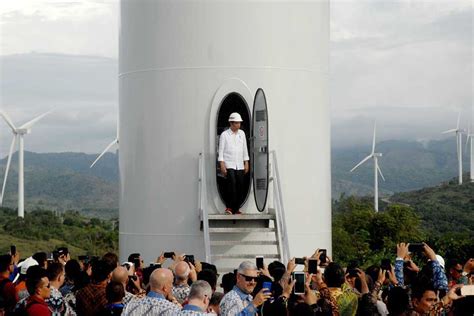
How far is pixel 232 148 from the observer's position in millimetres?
23000

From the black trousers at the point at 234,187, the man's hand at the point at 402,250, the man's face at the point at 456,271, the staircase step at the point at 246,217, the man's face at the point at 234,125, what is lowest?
the man's face at the point at 456,271

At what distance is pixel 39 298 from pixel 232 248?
11307 millimetres

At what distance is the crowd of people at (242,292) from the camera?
1052 centimetres

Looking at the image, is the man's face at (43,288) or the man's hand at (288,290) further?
the man's face at (43,288)

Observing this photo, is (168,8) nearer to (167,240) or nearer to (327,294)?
(167,240)

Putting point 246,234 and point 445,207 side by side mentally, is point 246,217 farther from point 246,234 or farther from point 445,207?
point 445,207

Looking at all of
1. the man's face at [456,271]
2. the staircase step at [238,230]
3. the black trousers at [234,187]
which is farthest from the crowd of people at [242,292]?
the black trousers at [234,187]

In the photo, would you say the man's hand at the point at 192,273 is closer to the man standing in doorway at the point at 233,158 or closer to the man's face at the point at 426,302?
the man's face at the point at 426,302

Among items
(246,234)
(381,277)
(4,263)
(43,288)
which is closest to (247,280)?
(43,288)

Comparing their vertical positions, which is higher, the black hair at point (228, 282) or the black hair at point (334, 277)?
the black hair at point (334, 277)

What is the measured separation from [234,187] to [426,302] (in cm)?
1260

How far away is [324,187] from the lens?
80.4ft

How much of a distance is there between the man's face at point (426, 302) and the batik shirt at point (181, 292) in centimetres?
312

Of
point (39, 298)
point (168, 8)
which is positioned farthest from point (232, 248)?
point (39, 298)
